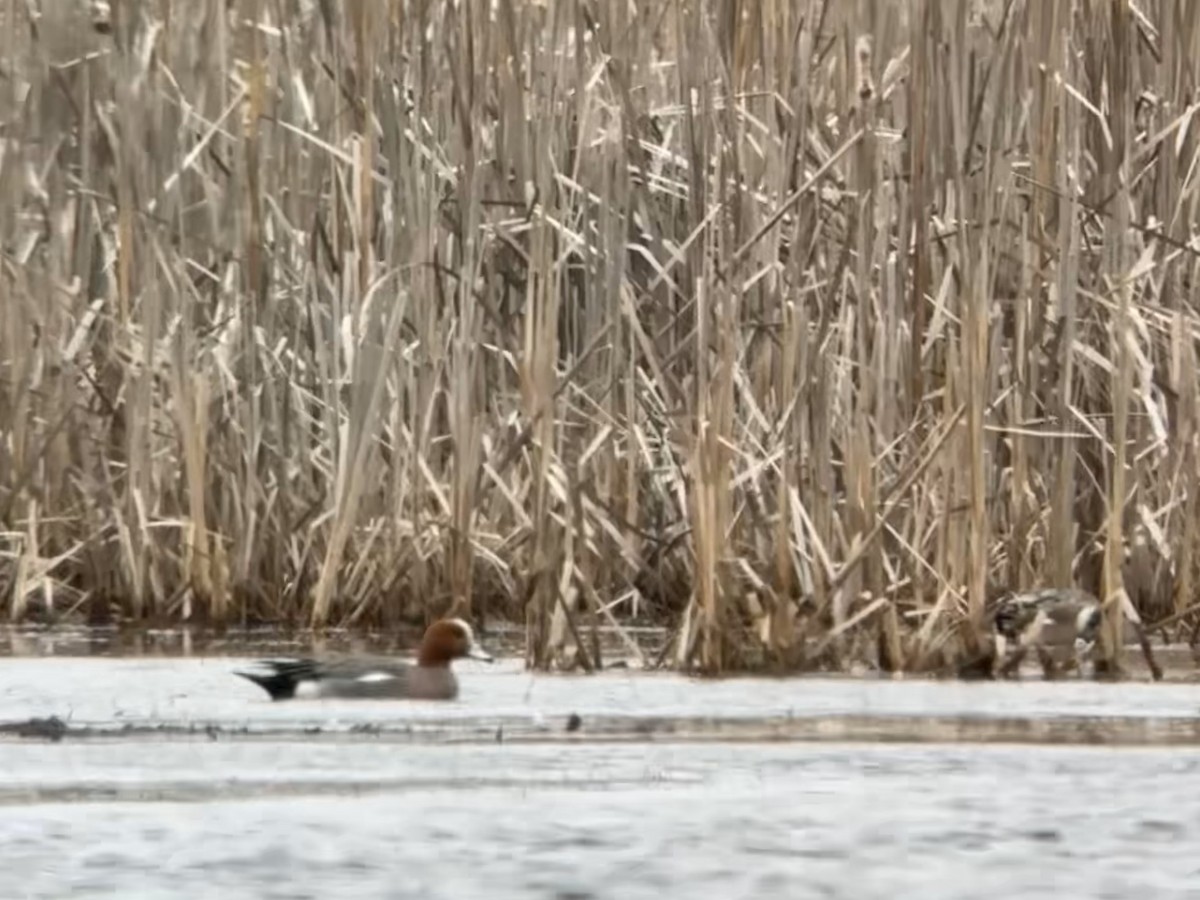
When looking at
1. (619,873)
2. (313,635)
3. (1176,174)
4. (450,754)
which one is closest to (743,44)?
(1176,174)

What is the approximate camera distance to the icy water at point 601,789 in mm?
5098

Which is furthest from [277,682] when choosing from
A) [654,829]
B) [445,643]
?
[654,829]

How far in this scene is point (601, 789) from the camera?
19.5 ft

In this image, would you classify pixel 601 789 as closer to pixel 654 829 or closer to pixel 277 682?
pixel 654 829

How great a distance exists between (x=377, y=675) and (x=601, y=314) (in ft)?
4.77

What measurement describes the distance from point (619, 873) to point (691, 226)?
3674 mm

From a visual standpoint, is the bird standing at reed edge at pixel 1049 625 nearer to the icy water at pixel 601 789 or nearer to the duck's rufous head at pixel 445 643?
the icy water at pixel 601 789

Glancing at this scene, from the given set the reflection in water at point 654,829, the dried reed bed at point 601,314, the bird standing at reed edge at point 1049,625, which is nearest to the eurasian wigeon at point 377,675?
the dried reed bed at point 601,314

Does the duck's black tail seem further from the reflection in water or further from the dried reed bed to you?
the reflection in water

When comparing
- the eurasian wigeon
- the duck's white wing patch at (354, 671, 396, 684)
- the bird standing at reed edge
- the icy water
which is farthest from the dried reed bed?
the icy water

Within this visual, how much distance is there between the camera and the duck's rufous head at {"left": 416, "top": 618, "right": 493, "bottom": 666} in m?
7.55

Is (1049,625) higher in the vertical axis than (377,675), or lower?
higher

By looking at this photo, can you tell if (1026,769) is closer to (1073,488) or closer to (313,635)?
(1073,488)

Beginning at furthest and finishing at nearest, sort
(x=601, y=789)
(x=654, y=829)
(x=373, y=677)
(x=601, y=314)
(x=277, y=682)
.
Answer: (x=601, y=314) < (x=373, y=677) < (x=277, y=682) < (x=601, y=789) < (x=654, y=829)
